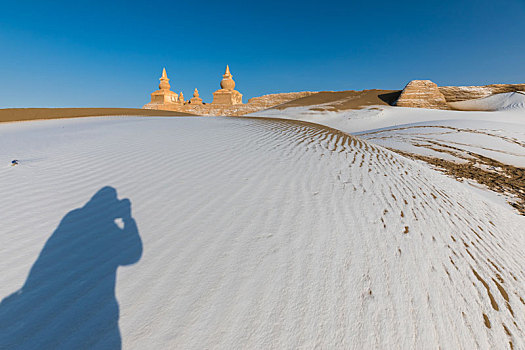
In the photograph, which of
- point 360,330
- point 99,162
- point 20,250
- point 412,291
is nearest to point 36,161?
point 99,162

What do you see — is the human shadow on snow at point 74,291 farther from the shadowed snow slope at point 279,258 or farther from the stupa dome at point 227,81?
the stupa dome at point 227,81

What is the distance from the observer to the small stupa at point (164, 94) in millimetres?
36469

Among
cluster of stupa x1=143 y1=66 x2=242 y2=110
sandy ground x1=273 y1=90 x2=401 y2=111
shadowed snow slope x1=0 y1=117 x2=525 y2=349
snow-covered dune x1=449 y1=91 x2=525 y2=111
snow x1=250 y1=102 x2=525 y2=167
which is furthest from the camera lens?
cluster of stupa x1=143 y1=66 x2=242 y2=110

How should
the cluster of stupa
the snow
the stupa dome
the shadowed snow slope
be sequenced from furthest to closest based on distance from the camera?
the stupa dome
the cluster of stupa
the snow
the shadowed snow slope

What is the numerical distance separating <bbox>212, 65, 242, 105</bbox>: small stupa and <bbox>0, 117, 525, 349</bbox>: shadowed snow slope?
3487 cm

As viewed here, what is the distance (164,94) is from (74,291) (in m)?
41.0

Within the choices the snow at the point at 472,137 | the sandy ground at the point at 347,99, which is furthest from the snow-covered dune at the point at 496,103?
the sandy ground at the point at 347,99

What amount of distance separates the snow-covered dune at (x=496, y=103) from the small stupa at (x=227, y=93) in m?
28.7

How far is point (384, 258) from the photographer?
188cm

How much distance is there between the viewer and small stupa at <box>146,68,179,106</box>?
3647 cm

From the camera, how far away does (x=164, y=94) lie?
121 feet

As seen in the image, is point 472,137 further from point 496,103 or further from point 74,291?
point 496,103

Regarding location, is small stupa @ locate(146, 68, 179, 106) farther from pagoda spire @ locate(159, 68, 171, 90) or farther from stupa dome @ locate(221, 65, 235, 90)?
stupa dome @ locate(221, 65, 235, 90)

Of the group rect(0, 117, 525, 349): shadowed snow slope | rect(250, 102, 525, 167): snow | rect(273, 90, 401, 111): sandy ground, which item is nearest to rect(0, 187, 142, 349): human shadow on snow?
rect(0, 117, 525, 349): shadowed snow slope
